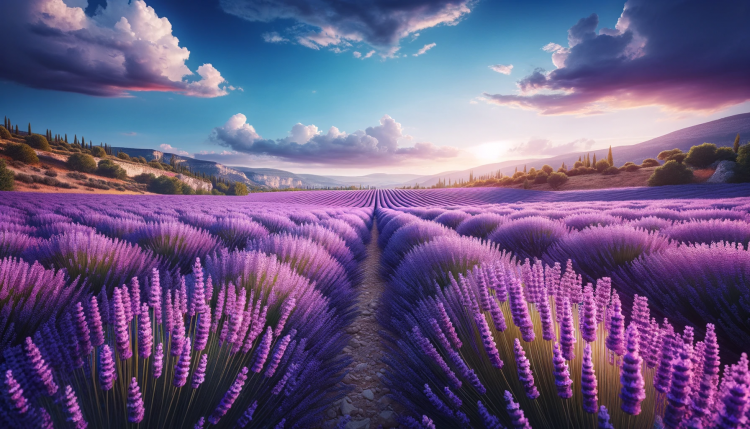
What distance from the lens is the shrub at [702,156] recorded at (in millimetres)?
29709

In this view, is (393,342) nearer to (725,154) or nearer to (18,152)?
(725,154)

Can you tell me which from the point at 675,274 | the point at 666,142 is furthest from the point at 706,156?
the point at 666,142

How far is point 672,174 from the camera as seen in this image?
1054 inches

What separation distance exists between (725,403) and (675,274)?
1.80m

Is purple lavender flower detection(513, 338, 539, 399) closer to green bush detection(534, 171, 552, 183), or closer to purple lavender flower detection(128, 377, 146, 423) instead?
purple lavender flower detection(128, 377, 146, 423)

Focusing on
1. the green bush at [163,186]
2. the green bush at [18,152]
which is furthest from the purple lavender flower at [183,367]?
the green bush at [163,186]

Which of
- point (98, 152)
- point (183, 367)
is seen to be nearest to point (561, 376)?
point (183, 367)

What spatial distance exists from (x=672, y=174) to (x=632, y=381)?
38.9 meters

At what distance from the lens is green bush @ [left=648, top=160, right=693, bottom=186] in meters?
26.7

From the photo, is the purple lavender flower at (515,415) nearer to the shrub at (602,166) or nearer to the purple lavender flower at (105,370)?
the purple lavender flower at (105,370)

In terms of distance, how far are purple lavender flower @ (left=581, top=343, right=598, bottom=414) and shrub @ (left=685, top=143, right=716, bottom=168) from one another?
46.2m

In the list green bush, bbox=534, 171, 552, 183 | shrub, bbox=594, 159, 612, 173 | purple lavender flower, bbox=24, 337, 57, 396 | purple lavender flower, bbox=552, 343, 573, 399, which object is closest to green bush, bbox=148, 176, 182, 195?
green bush, bbox=534, 171, 552, 183

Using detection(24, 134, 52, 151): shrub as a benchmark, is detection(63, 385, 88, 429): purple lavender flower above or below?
below

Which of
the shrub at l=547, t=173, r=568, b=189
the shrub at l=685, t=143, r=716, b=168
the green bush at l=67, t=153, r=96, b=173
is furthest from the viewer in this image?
the green bush at l=67, t=153, r=96, b=173
